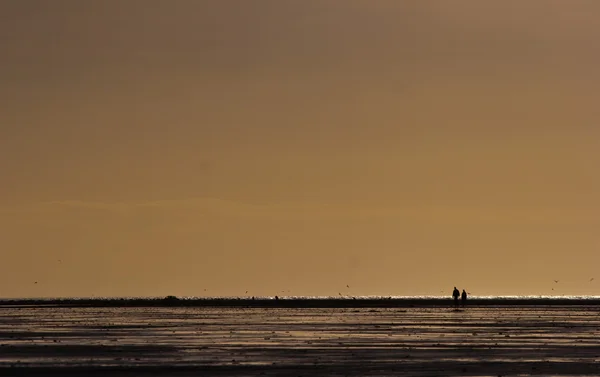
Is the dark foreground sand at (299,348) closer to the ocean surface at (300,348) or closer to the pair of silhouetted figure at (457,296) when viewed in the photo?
the ocean surface at (300,348)

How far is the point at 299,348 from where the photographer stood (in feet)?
202

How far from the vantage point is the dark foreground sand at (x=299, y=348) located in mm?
49719

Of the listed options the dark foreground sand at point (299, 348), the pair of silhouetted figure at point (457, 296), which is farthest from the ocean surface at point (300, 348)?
the pair of silhouetted figure at point (457, 296)

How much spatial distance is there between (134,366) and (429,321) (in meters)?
47.2

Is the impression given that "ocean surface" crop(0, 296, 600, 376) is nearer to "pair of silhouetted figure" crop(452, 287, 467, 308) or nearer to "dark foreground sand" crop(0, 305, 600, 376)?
"dark foreground sand" crop(0, 305, 600, 376)

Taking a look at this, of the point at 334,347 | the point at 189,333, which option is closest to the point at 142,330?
the point at 189,333

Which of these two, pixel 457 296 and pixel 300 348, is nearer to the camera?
pixel 300 348

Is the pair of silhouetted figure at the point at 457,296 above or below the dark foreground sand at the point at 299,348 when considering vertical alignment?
above

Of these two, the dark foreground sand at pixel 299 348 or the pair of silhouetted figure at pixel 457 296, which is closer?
the dark foreground sand at pixel 299 348

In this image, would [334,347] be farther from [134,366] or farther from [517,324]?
[517,324]

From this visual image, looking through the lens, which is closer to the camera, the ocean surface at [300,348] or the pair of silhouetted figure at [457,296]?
the ocean surface at [300,348]

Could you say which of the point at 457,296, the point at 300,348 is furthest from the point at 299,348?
the point at 457,296

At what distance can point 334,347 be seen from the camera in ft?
204

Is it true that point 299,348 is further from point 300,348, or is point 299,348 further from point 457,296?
point 457,296
